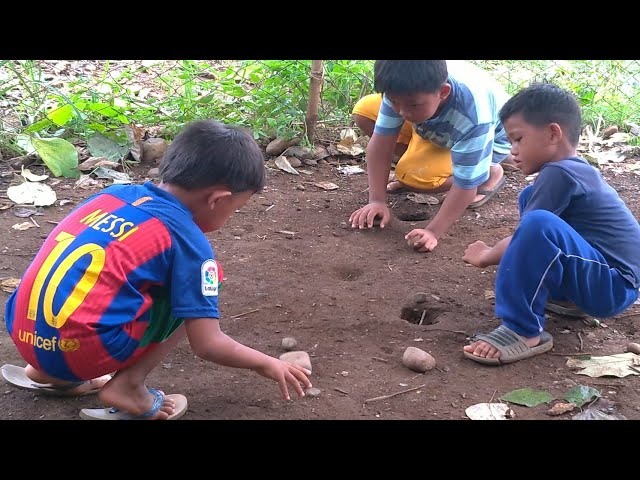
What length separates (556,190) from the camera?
235cm

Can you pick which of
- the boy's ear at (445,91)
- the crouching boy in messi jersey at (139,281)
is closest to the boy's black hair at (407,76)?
the boy's ear at (445,91)

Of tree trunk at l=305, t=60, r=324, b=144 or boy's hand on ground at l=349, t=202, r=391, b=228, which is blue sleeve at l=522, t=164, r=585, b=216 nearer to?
boy's hand on ground at l=349, t=202, r=391, b=228

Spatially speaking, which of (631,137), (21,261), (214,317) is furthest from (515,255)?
(631,137)

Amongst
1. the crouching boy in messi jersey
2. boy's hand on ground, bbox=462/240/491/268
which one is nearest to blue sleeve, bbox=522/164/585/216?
boy's hand on ground, bbox=462/240/491/268

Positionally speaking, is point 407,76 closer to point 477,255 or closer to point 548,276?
point 477,255

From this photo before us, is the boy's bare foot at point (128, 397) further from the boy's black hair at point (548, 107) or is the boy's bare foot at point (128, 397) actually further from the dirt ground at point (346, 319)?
the boy's black hair at point (548, 107)

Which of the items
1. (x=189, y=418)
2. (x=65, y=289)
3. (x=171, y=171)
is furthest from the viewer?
(x=189, y=418)

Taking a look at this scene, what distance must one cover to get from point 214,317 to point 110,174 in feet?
7.46

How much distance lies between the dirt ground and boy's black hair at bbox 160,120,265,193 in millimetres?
687

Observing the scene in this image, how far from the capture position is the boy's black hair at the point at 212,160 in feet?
6.15

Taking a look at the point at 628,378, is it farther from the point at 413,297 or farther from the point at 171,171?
the point at 171,171

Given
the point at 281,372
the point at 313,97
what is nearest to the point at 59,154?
the point at 313,97

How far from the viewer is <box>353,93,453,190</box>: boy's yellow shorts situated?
11.7ft

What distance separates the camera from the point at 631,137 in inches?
178
